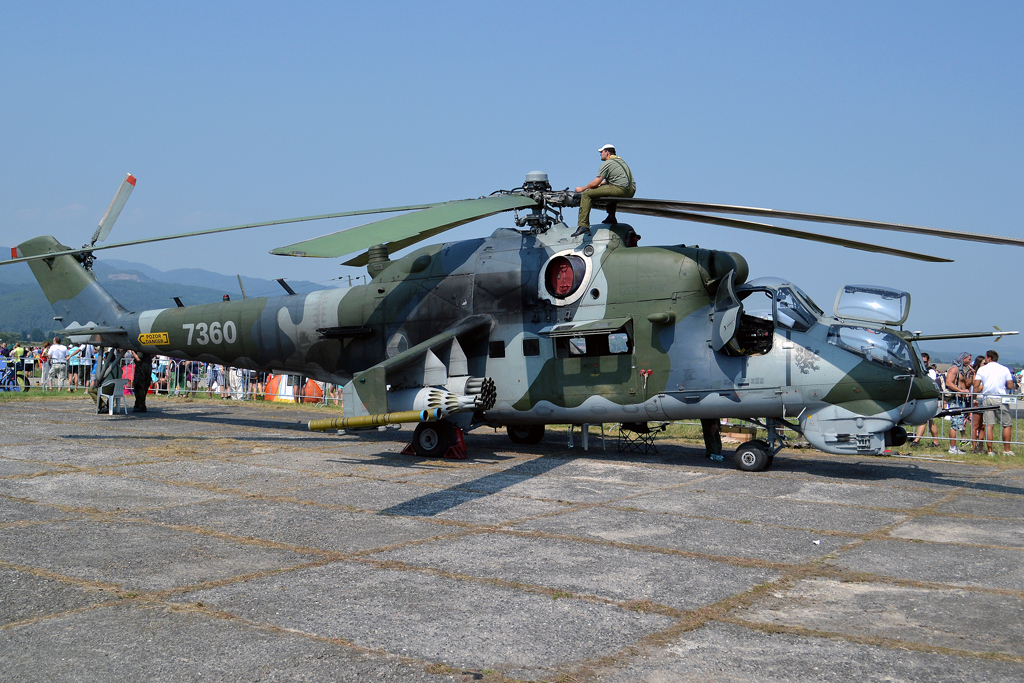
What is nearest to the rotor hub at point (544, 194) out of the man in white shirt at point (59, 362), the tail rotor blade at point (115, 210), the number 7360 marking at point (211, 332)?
the number 7360 marking at point (211, 332)

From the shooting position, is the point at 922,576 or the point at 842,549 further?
the point at 842,549

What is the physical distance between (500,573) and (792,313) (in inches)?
278

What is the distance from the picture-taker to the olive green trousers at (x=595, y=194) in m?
12.3

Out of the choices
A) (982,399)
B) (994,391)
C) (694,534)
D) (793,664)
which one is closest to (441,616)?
(793,664)

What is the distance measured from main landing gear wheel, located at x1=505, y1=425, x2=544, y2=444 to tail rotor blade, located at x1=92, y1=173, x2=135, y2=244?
10878 mm

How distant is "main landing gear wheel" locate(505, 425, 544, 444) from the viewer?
14914mm

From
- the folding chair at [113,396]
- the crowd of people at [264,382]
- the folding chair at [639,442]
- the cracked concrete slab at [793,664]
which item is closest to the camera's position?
the cracked concrete slab at [793,664]

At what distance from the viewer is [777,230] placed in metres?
11.4

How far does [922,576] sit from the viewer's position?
631 cm

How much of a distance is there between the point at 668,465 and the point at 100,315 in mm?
13888

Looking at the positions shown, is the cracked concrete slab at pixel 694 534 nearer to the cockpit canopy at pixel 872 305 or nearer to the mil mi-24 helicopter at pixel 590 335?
the mil mi-24 helicopter at pixel 590 335

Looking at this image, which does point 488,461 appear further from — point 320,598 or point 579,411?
point 320,598

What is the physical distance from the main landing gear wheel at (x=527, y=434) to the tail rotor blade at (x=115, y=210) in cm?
1088

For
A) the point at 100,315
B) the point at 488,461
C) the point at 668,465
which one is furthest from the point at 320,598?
the point at 100,315
